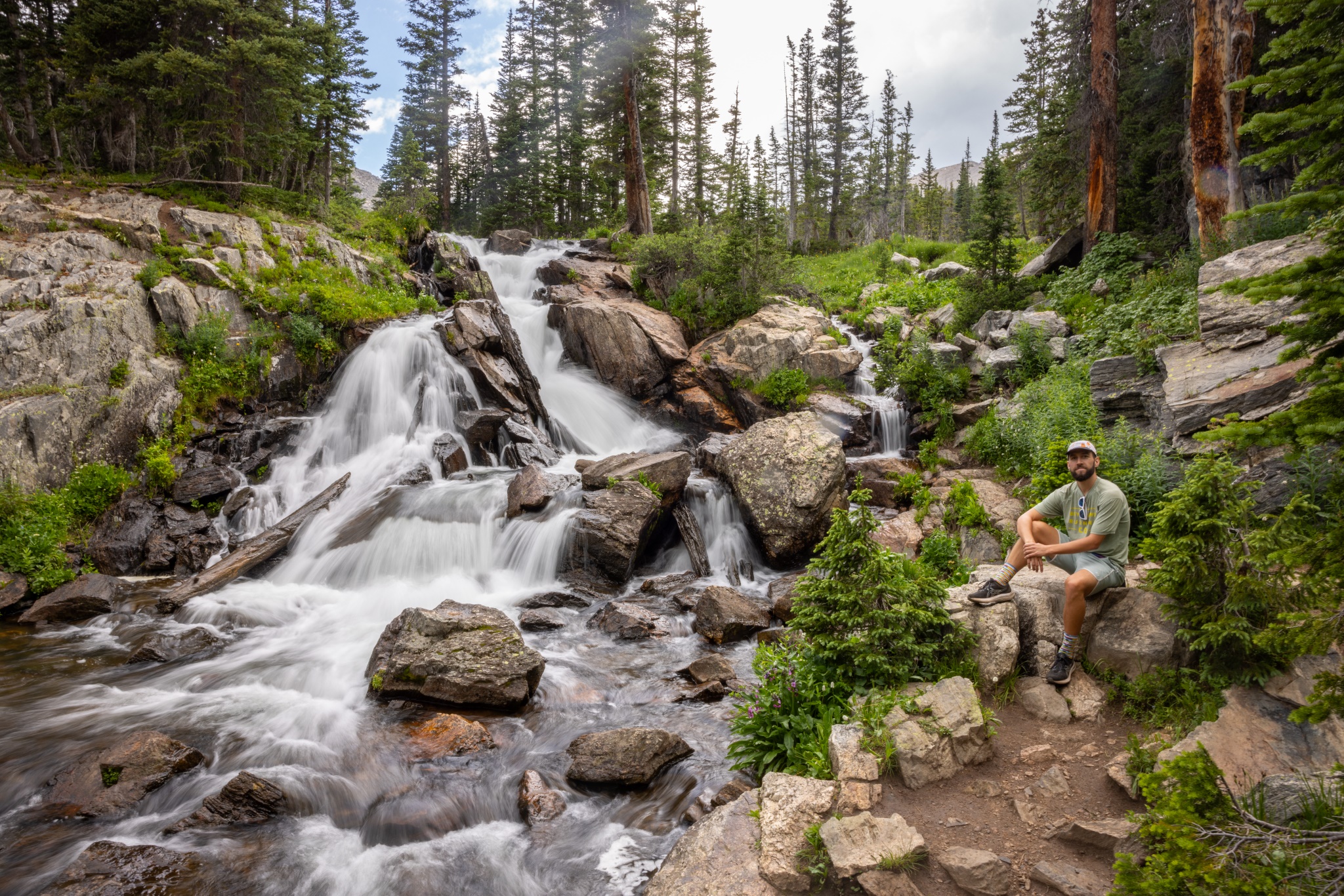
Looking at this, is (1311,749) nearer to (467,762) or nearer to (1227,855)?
(1227,855)

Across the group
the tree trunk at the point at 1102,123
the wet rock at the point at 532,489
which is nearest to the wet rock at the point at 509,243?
the wet rock at the point at 532,489

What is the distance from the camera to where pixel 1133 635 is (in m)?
5.82

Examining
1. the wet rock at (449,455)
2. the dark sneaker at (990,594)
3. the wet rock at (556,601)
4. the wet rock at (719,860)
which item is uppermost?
the wet rock at (449,455)

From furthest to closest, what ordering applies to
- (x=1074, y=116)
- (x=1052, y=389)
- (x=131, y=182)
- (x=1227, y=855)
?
(x=131, y=182)
(x=1074, y=116)
(x=1052, y=389)
(x=1227, y=855)

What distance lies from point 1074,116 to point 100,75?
30.9 m

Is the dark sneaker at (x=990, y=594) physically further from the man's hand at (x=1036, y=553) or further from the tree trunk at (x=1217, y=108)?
the tree trunk at (x=1217, y=108)

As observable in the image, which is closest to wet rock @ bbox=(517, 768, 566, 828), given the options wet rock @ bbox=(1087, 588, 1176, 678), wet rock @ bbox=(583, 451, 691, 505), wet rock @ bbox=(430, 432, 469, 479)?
wet rock @ bbox=(1087, 588, 1176, 678)

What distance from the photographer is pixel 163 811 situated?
6391 millimetres

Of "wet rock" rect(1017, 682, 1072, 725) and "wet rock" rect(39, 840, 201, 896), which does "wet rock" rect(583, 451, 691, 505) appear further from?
"wet rock" rect(39, 840, 201, 896)

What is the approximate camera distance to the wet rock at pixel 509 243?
30656 mm

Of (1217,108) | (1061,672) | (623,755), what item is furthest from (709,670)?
(1217,108)

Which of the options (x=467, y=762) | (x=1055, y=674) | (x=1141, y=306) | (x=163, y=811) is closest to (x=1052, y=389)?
(x=1141, y=306)

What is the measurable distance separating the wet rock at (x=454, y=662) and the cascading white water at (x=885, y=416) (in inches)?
476

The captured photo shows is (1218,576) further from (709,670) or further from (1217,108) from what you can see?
(1217,108)
